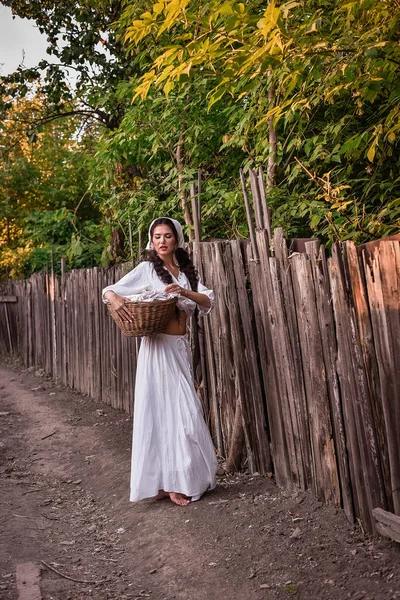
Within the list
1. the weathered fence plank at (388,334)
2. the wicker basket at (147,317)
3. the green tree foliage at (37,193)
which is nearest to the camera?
the weathered fence plank at (388,334)

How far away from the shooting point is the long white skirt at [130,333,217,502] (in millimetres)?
4914

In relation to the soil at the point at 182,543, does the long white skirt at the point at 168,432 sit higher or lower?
higher

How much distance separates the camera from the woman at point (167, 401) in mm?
4914

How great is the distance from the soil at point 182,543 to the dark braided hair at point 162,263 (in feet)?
4.90

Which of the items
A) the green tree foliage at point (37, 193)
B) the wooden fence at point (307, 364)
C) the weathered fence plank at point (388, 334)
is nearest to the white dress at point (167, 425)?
the wooden fence at point (307, 364)

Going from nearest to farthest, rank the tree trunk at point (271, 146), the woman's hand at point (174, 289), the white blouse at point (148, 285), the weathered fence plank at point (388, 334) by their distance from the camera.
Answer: the weathered fence plank at point (388, 334)
the woman's hand at point (174, 289)
the white blouse at point (148, 285)
the tree trunk at point (271, 146)

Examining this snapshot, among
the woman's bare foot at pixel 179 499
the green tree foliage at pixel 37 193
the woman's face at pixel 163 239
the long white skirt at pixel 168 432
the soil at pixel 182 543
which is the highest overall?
the green tree foliage at pixel 37 193

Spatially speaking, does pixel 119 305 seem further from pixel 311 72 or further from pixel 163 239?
pixel 311 72

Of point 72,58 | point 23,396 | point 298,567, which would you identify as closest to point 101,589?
point 298,567

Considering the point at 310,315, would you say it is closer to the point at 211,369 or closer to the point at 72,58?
the point at 211,369

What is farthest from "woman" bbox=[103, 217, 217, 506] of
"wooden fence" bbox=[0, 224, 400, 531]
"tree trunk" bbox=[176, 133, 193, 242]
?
"tree trunk" bbox=[176, 133, 193, 242]

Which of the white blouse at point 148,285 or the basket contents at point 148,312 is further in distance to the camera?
the white blouse at point 148,285

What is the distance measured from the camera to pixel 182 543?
168 inches

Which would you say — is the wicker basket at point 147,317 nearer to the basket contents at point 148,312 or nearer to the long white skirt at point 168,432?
the basket contents at point 148,312
